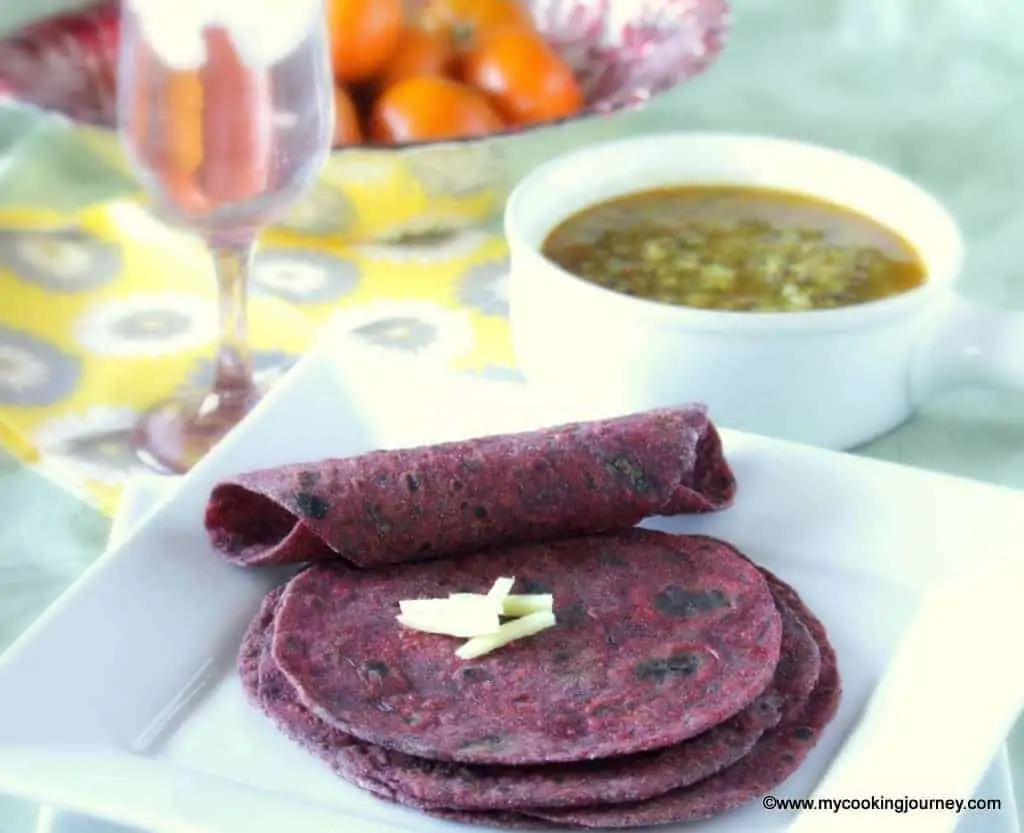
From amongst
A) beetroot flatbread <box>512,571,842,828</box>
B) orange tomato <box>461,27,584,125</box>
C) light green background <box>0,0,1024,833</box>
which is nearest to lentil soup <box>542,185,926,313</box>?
light green background <box>0,0,1024,833</box>

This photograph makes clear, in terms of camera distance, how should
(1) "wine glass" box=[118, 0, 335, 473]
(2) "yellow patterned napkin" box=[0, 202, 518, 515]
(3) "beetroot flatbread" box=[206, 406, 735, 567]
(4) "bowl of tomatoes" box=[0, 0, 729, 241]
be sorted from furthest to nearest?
(4) "bowl of tomatoes" box=[0, 0, 729, 241], (2) "yellow patterned napkin" box=[0, 202, 518, 515], (1) "wine glass" box=[118, 0, 335, 473], (3) "beetroot flatbread" box=[206, 406, 735, 567]

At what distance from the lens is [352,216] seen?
194 cm

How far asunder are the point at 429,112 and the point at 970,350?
2.28ft

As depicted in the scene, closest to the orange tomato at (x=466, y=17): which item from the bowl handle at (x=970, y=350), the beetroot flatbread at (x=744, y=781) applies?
the bowl handle at (x=970, y=350)

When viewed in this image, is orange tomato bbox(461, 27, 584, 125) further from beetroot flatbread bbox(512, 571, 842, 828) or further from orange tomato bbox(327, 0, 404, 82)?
beetroot flatbread bbox(512, 571, 842, 828)

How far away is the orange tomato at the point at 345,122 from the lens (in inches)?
74.9

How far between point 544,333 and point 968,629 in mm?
547

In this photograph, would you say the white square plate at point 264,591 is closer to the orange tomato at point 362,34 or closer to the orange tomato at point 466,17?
the orange tomato at point 362,34

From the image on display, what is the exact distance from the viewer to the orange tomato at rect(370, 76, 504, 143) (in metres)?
1.92

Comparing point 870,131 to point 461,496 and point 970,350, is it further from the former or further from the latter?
point 461,496

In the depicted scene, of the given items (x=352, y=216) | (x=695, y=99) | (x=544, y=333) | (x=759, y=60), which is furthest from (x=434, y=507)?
(x=759, y=60)

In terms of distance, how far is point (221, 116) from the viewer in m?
1.51

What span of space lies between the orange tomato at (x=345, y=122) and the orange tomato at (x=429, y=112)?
0.13 ft

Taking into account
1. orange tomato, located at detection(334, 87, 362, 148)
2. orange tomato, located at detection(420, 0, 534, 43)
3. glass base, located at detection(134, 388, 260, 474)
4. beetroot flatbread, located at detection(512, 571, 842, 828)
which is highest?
orange tomato, located at detection(420, 0, 534, 43)
